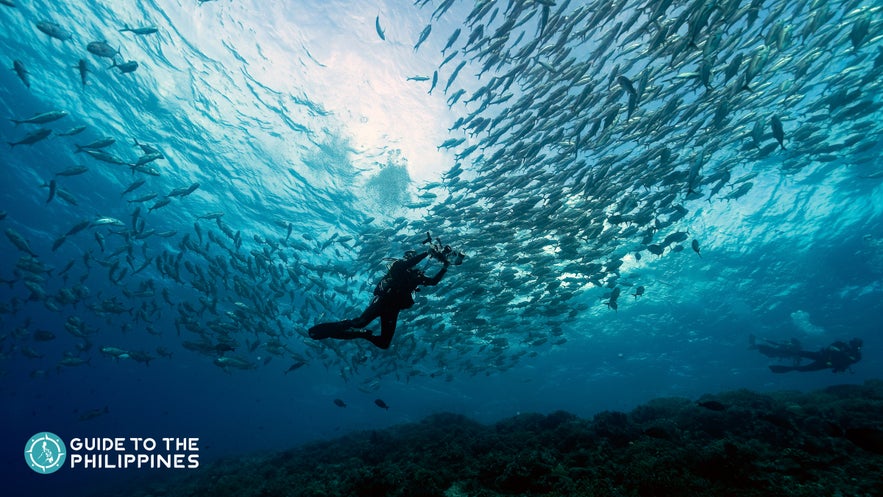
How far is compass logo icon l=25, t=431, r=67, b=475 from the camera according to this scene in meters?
15.1

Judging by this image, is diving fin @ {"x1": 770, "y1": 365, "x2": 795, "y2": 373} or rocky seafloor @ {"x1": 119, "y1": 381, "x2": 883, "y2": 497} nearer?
rocky seafloor @ {"x1": 119, "y1": 381, "x2": 883, "y2": 497}

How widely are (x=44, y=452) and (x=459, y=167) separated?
22526 millimetres

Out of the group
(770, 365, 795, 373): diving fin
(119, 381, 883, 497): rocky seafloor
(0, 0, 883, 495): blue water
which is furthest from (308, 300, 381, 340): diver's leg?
(770, 365, 795, 373): diving fin

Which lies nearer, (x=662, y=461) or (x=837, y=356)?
(x=662, y=461)

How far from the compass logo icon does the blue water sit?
6019 mm

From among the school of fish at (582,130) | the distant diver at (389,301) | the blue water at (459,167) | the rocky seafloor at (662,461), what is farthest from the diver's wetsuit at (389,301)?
the blue water at (459,167)

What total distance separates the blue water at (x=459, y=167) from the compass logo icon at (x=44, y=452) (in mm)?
6019

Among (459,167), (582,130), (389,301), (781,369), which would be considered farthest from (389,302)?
(781,369)

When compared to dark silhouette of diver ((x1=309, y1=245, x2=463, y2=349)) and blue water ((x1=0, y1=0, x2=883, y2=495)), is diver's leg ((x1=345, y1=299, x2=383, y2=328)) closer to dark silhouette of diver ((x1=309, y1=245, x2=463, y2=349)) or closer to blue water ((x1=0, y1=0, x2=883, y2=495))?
dark silhouette of diver ((x1=309, y1=245, x2=463, y2=349))

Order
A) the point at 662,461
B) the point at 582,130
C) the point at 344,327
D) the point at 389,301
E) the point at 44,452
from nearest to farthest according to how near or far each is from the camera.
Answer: the point at 662,461 → the point at 344,327 → the point at 389,301 → the point at 582,130 → the point at 44,452

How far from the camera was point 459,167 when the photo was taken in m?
11.6

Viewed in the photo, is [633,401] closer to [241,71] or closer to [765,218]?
[765,218]

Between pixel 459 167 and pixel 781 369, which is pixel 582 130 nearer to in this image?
pixel 459 167

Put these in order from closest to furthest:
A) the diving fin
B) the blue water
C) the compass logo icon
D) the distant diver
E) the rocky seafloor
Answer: the rocky seafloor, the distant diver, the blue water, the compass logo icon, the diving fin
